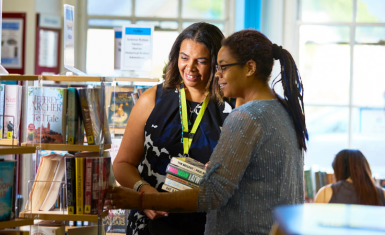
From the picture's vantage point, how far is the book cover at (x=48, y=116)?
1581 mm

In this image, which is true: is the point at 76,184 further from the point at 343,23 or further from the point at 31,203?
the point at 343,23

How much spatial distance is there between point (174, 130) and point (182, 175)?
0.29m

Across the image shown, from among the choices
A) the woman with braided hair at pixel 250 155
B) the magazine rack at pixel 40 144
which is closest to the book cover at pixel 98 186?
the magazine rack at pixel 40 144

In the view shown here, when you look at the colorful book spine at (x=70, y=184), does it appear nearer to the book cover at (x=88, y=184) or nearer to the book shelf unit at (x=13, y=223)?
the book cover at (x=88, y=184)

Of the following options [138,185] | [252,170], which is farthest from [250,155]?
[138,185]

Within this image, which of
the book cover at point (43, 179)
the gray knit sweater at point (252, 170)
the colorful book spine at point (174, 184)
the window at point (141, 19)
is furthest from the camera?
the window at point (141, 19)

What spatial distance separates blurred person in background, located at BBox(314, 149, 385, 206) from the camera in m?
2.92

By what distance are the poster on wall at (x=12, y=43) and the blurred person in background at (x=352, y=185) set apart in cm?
327

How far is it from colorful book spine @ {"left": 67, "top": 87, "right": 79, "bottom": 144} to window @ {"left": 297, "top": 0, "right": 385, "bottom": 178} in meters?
3.15

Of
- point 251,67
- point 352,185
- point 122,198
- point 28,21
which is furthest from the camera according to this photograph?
point 28,21

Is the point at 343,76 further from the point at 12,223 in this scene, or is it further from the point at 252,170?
the point at 12,223

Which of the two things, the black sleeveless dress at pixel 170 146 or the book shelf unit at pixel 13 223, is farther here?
the black sleeveless dress at pixel 170 146

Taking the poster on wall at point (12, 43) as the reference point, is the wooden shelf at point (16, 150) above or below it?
below

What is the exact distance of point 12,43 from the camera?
4070 millimetres
